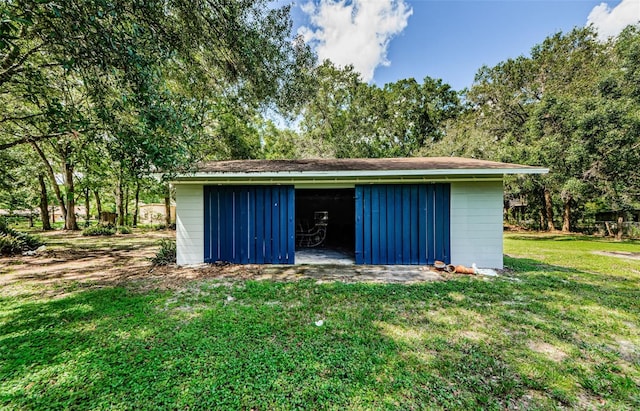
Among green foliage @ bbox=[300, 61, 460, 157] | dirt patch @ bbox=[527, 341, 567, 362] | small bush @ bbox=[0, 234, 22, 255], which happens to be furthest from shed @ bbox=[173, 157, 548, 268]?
green foliage @ bbox=[300, 61, 460, 157]

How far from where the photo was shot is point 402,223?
591cm

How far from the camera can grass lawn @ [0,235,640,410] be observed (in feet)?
6.41

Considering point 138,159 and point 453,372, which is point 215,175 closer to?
point 138,159

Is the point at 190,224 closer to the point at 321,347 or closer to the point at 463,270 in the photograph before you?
the point at 321,347

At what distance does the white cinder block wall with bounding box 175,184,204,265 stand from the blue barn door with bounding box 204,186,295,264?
12 cm

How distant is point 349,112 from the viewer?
19.3 m

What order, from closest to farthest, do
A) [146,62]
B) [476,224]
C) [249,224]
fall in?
[146,62] → [476,224] → [249,224]

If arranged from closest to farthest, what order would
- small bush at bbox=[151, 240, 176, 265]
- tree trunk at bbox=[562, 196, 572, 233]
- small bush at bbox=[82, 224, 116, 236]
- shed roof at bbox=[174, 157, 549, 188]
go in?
shed roof at bbox=[174, 157, 549, 188], small bush at bbox=[151, 240, 176, 265], small bush at bbox=[82, 224, 116, 236], tree trunk at bbox=[562, 196, 572, 233]

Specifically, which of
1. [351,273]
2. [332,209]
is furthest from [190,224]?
[332,209]

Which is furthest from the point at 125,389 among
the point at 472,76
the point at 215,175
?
the point at 472,76

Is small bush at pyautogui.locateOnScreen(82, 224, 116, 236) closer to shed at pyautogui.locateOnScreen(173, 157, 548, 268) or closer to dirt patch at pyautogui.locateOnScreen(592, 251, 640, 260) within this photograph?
shed at pyautogui.locateOnScreen(173, 157, 548, 268)

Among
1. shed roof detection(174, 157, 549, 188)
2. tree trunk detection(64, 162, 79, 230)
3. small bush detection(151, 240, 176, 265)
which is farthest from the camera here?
tree trunk detection(64, 162, 79, 230)

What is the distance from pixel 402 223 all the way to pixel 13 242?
1042 centimetres

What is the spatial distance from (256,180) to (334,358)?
14.3 feet
